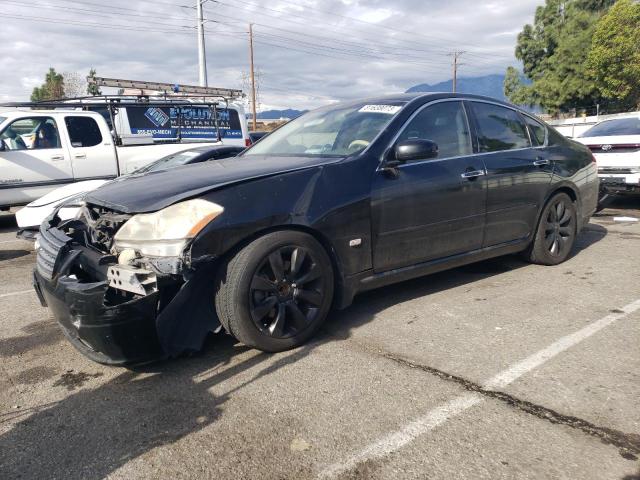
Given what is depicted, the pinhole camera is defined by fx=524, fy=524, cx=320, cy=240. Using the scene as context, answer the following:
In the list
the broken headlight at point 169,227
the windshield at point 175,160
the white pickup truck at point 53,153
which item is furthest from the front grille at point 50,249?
the white pickup truck at point 53,153

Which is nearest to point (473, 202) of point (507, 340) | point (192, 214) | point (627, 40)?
point (507, 340)

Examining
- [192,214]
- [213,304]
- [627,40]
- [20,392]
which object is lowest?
[20,392]

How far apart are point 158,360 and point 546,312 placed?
275cm

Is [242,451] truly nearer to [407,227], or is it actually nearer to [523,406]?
[523,406]

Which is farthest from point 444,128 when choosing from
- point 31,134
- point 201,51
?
point 201,51

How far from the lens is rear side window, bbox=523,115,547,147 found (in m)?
4.96

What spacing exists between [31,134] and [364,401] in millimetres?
8626

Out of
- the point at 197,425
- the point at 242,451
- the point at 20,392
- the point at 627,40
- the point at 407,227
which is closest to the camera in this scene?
the point at 242,451

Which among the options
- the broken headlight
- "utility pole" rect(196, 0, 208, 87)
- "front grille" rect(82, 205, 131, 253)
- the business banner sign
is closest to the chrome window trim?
the broken headlight

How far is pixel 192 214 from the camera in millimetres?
2926

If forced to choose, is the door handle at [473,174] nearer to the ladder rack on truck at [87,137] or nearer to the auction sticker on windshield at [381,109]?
the auction sticker on windshield at [381,109]

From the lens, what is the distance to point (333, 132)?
4.09 m

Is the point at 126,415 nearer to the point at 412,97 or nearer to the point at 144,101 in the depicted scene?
the point at 412,97

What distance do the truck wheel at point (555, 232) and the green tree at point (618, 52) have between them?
32.9m
